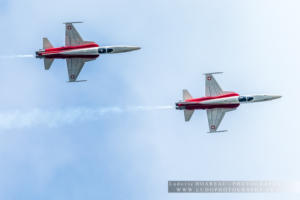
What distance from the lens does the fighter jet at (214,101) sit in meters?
165

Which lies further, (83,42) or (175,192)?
(83,42)

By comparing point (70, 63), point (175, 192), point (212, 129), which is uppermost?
point (70, 63)

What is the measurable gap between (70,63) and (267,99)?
3840cm

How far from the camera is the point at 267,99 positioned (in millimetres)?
168375

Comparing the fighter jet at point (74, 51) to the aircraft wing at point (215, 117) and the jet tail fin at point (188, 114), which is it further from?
the aircraft wing at point (215, 117)

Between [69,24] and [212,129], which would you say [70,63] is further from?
[212,129]

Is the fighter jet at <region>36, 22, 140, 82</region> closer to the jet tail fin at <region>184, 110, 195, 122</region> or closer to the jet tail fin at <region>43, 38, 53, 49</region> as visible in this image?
the jet tail fin at <region>43, 38, 53, 49</region>

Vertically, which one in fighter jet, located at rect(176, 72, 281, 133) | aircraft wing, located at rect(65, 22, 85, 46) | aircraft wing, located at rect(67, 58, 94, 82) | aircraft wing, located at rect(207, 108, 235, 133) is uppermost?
aircraft wing, located at rect(65, 22, 85, 46)

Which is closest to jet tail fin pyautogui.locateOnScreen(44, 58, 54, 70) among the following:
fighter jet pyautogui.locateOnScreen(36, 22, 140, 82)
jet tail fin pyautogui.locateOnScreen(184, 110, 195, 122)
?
fighter jet pyautogui.locateOnScreen(36, 22, 140, 82)

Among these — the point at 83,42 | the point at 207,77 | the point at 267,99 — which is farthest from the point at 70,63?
the point at 267,99

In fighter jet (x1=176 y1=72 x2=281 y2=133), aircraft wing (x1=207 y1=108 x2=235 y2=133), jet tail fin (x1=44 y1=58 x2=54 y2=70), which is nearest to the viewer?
jet tail fin (x1=44 y1=58 x2=54 y2=70)

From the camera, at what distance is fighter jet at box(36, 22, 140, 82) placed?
165 metres

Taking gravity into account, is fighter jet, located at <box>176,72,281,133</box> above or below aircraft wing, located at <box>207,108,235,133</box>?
above

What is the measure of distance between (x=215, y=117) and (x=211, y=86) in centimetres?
607
